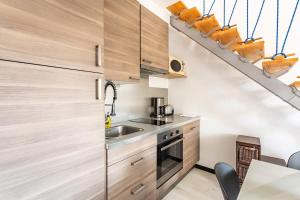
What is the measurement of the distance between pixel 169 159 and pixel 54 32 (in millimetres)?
1771

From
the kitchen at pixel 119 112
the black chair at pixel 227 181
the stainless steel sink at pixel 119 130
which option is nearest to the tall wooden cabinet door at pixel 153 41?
the kitchen at pixel 119 112

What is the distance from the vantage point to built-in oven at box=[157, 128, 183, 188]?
1658 millimetres

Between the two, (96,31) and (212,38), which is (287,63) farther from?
(96,31)

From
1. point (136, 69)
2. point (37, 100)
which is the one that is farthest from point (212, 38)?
point (37, 100)

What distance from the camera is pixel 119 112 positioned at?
2.01 meters

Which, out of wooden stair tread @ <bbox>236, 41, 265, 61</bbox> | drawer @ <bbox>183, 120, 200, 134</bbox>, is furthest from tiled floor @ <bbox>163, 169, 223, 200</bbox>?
wooden stair tread @ <bbox>236, 41, 265, 61</bbox>

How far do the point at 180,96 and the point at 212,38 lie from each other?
1.14m

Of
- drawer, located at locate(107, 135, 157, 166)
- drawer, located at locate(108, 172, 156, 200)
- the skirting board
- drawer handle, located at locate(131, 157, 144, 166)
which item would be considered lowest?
the skirting board

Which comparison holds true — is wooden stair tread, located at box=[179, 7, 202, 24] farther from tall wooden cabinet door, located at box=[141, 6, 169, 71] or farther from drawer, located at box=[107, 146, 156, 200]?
drawer, located at box=[107, 146, 156, 200]

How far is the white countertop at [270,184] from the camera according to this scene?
0.79 m

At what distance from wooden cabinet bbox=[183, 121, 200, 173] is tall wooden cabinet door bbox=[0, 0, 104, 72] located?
5.10 feet

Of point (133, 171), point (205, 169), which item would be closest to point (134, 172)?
point (133, 171)

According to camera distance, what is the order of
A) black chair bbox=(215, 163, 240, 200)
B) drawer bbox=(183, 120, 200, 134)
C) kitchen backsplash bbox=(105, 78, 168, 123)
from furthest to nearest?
drawer bbox=(183, 120, 200, 134)
kitchen backsplash bbox=(105, 78, 168, 123)
black chair bbox=(215, 163, 240, 200)

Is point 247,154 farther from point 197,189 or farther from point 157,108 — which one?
point 157,108
